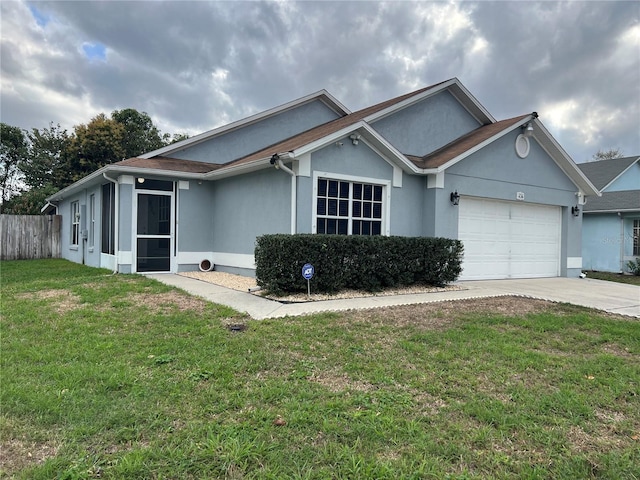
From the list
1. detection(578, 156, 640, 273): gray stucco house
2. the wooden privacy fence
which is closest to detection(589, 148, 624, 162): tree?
detection(578, 156, 640, 273): gray stucco house

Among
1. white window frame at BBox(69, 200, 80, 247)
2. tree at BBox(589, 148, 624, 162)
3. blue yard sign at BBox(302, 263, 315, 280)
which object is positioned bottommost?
blue yard sign at BBox(302, 263, 315, 280)

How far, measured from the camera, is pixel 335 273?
809 cm

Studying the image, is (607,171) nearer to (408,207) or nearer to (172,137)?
(408,207)

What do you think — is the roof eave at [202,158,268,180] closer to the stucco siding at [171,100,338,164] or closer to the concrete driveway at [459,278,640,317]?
the stucco siding at [171,100,338,164]

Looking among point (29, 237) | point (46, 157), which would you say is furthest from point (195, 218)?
point (46, 157)

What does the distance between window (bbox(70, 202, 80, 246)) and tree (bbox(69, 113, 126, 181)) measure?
12925 millimetres

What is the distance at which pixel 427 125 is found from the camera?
41.3 ft

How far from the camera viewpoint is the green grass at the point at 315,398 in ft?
8.17

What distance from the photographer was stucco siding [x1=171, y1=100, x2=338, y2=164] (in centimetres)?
1267

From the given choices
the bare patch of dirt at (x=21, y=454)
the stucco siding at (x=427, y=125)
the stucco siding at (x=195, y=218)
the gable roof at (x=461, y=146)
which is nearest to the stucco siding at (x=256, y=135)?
the stucco siding at (x=195, y=218)

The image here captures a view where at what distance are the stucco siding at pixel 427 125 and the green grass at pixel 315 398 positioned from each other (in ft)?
24.2

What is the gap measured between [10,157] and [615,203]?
123 ft

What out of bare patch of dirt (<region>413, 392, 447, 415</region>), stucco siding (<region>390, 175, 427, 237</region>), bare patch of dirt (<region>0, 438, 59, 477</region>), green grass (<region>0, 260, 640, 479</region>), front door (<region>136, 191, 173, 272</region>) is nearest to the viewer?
bare patch of dirt (<region>0, 438, 59, 477</region>)

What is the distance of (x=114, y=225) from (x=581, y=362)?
38.3 ft
